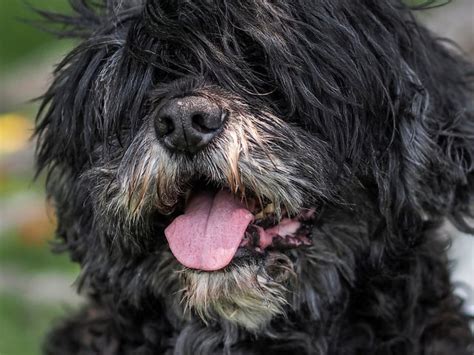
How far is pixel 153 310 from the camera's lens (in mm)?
3527

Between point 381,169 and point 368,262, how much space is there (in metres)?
0.34

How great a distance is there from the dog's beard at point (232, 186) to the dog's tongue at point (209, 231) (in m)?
0.04

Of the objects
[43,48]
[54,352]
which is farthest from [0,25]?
[54,352]

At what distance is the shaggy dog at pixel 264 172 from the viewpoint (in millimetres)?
3068

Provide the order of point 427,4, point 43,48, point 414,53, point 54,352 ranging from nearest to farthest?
1. point 414,53
2. point 427,4
3. point 54,352
4. point 43,48

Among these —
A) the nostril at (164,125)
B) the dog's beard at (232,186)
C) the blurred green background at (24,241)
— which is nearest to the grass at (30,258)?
the blurred green background at (24,241)

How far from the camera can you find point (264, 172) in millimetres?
3027

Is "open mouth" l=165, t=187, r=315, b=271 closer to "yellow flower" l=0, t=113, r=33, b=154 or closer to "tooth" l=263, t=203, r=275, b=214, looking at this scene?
"tooth" l=263, t=203, r=275, b=214

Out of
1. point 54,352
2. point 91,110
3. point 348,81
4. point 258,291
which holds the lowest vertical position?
point 54,352

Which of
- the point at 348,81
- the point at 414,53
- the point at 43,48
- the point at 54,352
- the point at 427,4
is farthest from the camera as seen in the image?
the point at 43,48

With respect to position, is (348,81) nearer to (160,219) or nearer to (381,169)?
(381,169)

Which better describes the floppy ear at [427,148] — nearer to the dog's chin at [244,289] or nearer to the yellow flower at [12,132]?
the dog's chin at [244,289]

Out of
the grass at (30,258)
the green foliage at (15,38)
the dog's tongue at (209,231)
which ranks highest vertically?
the dog's tongue at (209,231)

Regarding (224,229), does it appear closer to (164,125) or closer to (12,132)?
(164,125)
